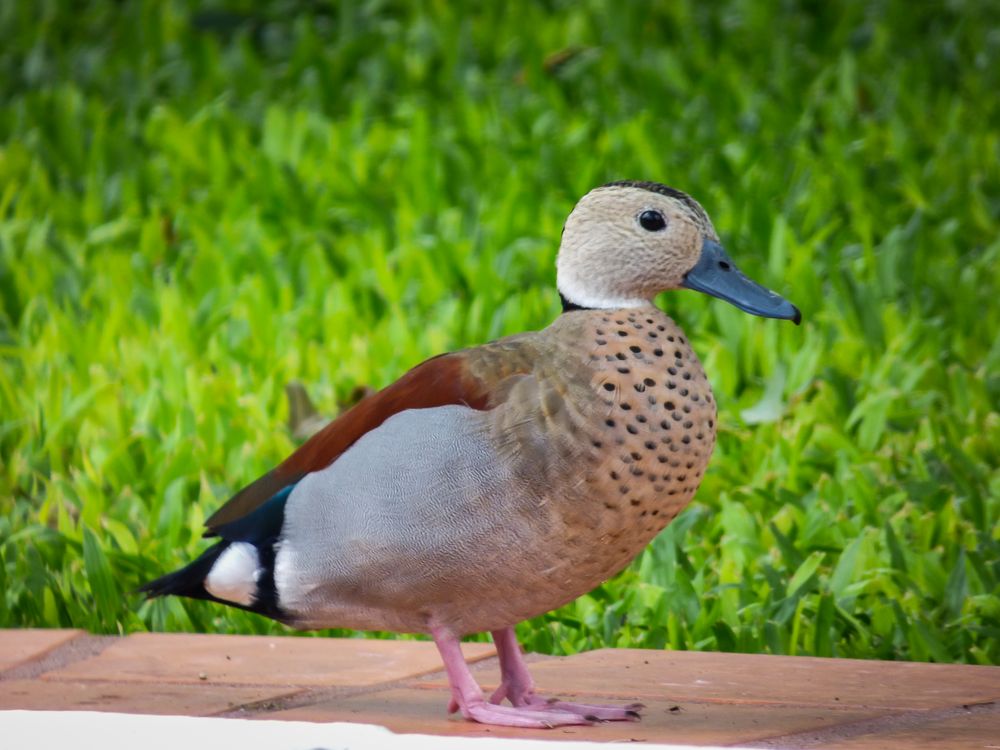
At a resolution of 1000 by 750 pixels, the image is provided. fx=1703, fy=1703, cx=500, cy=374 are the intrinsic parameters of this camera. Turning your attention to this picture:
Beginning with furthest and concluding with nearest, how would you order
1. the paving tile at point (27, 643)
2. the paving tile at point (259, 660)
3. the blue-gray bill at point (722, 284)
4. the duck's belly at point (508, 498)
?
the paving tile at point (27, 643) < the paving tile at point (259, 660) < the blue-gray bill at point (722, 284) < the duck's belly at point (508, 498)

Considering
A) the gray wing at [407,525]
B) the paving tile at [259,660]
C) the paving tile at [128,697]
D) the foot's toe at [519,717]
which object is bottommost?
the paving tile at [259,660]

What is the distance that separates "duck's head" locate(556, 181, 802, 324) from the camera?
286cm

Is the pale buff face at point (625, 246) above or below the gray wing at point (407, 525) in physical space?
above

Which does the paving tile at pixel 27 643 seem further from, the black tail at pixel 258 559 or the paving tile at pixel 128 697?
the black tail at pixel 258 559

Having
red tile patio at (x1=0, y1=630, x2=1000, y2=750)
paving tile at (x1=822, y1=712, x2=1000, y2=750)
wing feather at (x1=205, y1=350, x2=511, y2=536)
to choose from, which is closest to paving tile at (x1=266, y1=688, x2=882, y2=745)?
red tile patio at (x1=0, y1=630, x2=1000, y2=750)

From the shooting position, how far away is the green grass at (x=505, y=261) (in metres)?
3.82

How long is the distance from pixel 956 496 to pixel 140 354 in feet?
7.92

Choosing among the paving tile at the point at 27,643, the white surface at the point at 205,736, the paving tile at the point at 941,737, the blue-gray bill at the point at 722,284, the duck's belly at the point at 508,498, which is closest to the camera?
the white surface at the point at 205,736

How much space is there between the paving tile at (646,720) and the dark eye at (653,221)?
815 millimetres

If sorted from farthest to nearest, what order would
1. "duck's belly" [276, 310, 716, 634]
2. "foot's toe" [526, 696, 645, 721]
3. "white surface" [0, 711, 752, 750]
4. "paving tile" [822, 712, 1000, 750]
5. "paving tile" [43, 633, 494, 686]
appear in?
1. "paving tile" [43, 633, 494, 686]
2. "foot's toe" [526, 696, 645, 721]
3. "duck's belly" [276, 310, 716, 634]
4. "paving tile" [822, 712, 1000, 750]
5. "white surface" [0, 711, 752, 750]

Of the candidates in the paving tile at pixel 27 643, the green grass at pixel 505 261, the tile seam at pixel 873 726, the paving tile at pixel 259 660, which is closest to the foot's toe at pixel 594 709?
the tile seam at pixel 873 726

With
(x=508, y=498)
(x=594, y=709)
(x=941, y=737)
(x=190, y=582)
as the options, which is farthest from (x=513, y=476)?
(x=941, y=737)

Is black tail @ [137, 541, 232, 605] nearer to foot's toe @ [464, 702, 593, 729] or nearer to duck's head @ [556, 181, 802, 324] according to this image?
foot's toe @ [464, 702, 593, 729]

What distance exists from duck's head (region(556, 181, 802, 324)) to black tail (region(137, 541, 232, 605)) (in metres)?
0.75
